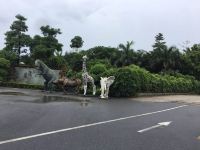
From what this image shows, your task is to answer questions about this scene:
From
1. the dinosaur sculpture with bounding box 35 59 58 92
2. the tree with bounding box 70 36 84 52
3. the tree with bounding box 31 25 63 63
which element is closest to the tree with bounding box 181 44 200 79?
the tree with bounding box 70 36 84 52

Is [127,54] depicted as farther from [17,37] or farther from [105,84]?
[105,84]

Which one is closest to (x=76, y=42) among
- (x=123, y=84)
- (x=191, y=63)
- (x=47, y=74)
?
(x=191, y=63)

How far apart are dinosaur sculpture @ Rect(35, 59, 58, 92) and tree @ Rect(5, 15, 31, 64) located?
16.6 m

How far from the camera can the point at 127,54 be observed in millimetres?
53469

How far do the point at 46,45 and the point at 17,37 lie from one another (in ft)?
11.1

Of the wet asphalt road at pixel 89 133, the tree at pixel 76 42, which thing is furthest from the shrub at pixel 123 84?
the tree at pixel 76 42

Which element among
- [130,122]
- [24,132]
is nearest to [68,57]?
[130,122]

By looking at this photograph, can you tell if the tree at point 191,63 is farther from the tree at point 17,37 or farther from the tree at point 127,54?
the tree at point 17,37

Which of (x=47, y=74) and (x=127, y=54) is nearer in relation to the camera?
(x=47, y=74)

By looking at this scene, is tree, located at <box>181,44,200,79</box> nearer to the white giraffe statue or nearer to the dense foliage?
the dense foliage

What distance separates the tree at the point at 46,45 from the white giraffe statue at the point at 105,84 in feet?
63.4

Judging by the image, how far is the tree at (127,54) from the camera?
53269mm

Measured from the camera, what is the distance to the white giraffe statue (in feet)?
83.8

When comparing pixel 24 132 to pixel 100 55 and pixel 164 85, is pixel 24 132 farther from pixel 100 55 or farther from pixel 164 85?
pixel 100 55
